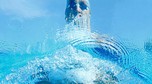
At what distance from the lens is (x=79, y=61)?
7.54 m

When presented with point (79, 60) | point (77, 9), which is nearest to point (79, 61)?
point (79, 60)

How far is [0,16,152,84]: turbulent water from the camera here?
7.23 m

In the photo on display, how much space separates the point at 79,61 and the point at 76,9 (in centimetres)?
1070

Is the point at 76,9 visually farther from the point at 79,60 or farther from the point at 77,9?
the point at 79,60

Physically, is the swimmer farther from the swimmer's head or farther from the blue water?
the blue water

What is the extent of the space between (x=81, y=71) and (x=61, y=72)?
457 millimetres

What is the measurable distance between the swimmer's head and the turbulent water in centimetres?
938

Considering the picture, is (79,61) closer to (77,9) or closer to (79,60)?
(79,60)

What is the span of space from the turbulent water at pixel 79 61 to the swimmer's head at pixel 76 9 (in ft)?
30.8

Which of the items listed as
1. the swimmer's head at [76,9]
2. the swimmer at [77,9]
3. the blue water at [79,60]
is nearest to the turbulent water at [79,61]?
the blue water at [79,60]

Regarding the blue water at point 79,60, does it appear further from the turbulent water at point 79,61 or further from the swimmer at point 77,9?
the swimmer at point 77,9

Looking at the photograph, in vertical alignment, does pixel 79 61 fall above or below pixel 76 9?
below

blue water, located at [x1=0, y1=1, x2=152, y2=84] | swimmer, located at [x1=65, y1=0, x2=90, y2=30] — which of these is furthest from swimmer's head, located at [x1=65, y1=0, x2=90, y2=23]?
blue water, located at [x1=0, y1=1, x2=152, y2=84]

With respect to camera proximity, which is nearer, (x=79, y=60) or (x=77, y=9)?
(x=79, y=60)
